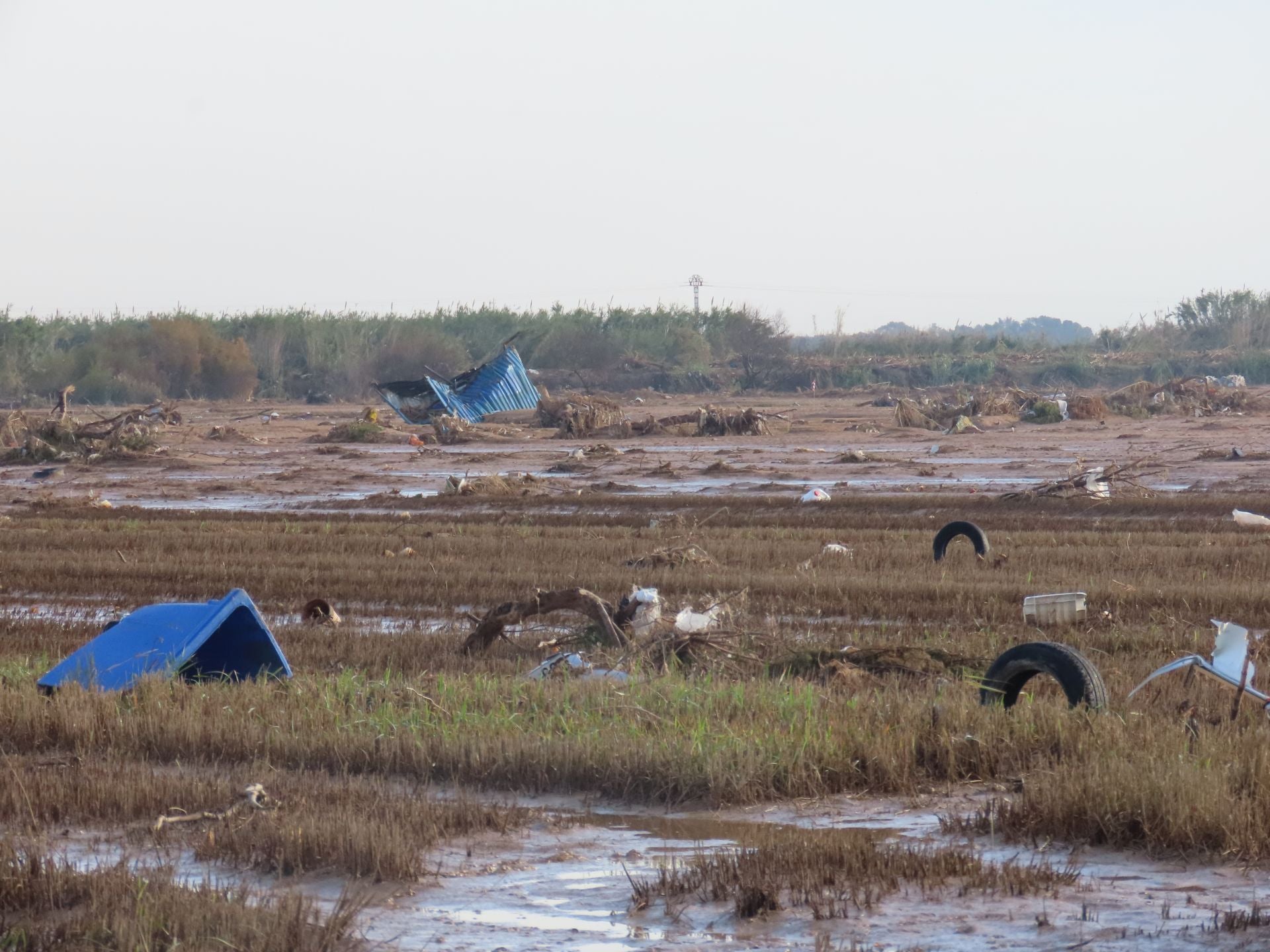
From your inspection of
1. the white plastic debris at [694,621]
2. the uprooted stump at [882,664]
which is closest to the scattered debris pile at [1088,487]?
the white plastic debris at [694,621]

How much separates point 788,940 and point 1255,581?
30.6 feet

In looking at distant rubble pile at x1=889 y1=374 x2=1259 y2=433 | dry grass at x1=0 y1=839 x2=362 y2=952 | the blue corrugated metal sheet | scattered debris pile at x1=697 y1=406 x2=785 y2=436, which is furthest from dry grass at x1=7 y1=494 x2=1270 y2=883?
the blue corrugated metal sheet

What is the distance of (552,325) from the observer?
2653 inches

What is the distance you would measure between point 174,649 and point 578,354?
54.8 meters

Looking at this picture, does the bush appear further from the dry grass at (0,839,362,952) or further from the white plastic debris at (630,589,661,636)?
the dry grass at (0,839,362,952)

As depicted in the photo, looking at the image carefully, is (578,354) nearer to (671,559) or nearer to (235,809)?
(671,559)

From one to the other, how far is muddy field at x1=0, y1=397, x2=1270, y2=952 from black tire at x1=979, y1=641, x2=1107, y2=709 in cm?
18

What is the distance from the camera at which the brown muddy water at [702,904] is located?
403 centimetres

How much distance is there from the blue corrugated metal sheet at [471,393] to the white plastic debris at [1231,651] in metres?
33.1

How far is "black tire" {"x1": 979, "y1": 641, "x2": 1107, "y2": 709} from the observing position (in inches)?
261

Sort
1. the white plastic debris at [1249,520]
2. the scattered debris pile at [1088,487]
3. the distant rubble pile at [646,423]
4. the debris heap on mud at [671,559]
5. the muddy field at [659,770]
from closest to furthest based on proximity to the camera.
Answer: the muddy field at [659,770] → the debris heap on mud at [671,559] → the white plastic debris at [1249,520] → the scattered debris pile at [1088,487] → the distant rubble pile at [646,423]

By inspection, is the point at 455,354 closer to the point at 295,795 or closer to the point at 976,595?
the point at 976,595

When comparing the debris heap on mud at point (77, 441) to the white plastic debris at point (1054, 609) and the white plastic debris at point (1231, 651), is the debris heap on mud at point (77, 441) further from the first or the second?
the white plastic debris at point (1231, 651)

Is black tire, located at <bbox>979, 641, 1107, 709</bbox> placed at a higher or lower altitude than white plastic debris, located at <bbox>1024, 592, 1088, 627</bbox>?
higher
